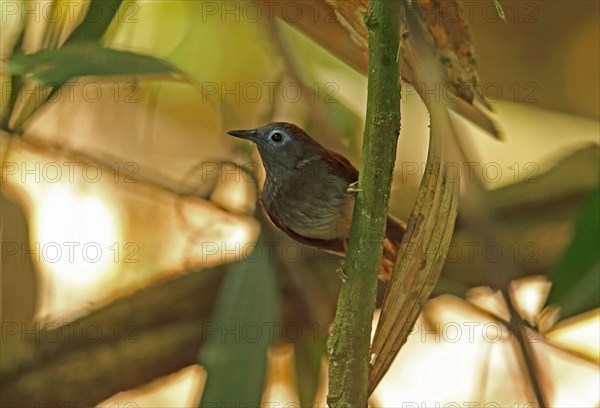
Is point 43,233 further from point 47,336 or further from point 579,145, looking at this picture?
point 579,145

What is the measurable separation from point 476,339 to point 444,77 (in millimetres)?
1394

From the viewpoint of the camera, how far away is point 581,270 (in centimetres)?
196

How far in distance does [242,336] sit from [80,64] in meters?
0.73

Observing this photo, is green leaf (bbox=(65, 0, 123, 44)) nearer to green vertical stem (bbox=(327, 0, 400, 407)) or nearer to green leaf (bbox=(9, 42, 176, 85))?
green leaf (bbox=(9, 42, 176, 85))

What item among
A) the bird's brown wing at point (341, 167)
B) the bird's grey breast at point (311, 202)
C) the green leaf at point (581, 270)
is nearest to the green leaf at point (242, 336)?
the bird's grey breast at point (311, 202)

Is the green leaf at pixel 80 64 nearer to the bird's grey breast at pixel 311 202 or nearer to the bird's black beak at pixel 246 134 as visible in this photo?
the bird's black beak at pixel 246 134

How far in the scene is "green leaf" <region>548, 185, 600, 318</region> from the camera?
193cm

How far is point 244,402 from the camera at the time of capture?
2.05 m

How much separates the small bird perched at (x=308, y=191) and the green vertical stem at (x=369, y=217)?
0.89 metres

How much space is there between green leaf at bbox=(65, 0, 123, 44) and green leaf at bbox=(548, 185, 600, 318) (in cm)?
A: 109

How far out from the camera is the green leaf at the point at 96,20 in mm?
2010

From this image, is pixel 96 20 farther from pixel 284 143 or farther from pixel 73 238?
pixel 73 238

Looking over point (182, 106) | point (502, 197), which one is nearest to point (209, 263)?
point (182, 106)

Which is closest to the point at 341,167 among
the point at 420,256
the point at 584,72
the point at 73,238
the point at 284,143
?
the point at 284,143
